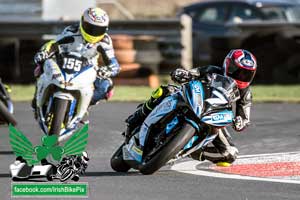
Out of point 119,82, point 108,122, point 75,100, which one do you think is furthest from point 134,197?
point 119,82

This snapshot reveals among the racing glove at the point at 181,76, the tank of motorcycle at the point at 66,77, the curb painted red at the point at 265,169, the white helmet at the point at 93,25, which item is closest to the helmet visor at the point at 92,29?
the white helmet at the point at 93,25

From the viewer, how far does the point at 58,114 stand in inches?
435

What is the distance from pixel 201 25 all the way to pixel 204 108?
12798 mm

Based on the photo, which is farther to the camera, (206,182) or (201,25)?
(201,25)

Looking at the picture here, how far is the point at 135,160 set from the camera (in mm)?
9555

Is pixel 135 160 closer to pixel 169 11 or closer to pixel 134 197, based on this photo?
pixel 134 197

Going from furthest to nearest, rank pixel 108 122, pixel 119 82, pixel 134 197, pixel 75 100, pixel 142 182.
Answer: pixel 119 82, pixel 108 122, pixel 75 100, pixel 142 182, pixel 134 197

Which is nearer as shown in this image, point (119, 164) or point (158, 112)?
point (158, 112)

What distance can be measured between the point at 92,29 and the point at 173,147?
283 centimetres

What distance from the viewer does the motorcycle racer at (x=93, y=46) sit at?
1141 cm

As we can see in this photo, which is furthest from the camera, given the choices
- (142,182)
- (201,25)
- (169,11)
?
(169,11)
